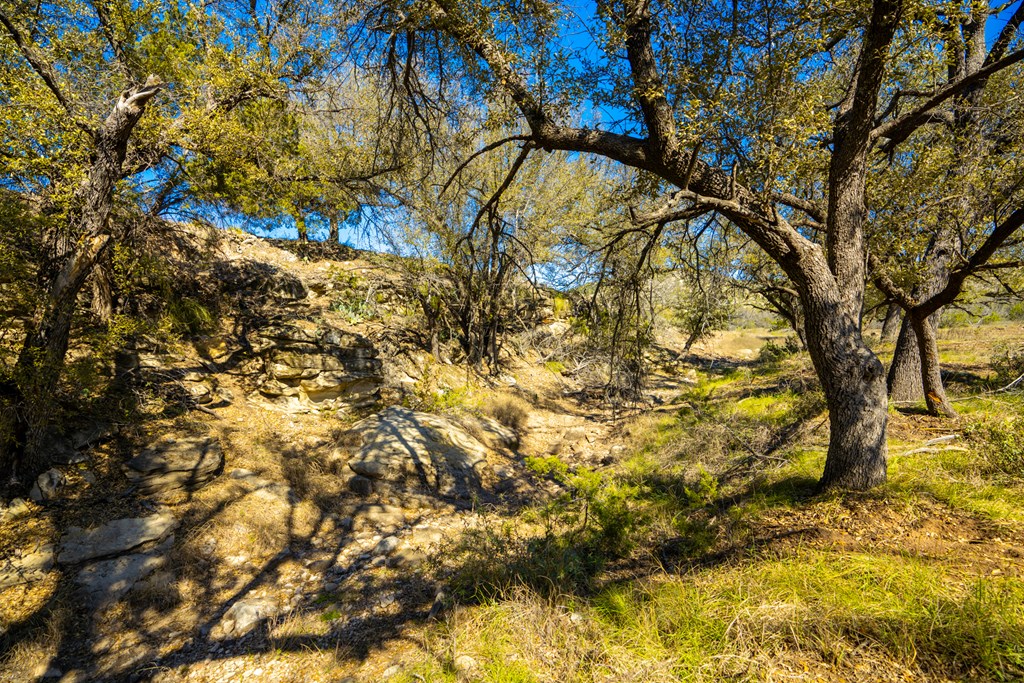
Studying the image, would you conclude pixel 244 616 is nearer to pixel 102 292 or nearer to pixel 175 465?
pixel 175 465

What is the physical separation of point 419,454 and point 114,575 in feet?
11.2

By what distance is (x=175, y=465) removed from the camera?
4.85 metres

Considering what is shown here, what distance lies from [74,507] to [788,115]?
27.0ft

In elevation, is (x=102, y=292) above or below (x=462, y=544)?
above

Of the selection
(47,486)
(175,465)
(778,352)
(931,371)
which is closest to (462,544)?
(175,465)

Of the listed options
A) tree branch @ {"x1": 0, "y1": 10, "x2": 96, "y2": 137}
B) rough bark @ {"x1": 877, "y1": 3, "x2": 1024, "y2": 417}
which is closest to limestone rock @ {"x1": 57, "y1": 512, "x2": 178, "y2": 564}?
tree branch @ {"x1": 0, "y1": 10, "x2": 96, "y2": 137}

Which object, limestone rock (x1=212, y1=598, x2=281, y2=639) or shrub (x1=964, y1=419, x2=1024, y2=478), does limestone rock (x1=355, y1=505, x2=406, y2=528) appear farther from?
shrub (x1=964, y1=419, x2=1024, y2=478)

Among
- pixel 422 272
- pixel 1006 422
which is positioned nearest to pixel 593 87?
pixel 1006 422

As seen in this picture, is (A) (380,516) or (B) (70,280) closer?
(B) (70,280)

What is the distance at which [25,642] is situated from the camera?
3.00 metres

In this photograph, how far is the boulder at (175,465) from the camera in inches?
182

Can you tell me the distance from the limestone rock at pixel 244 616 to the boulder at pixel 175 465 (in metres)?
1.90

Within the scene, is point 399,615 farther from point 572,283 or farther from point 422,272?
point 422,272

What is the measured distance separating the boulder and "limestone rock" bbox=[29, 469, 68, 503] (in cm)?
52
